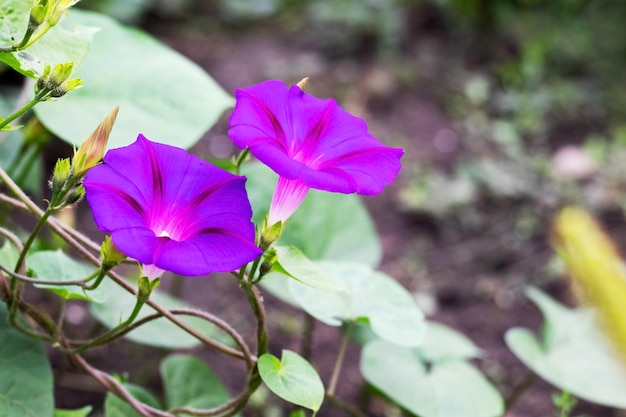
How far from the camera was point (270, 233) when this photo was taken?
Result: 0.69 metres

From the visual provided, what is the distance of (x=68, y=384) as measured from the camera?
1.45 m

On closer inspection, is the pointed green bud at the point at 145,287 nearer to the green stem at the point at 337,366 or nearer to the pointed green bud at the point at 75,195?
the pointed green bud at the point at 75,195

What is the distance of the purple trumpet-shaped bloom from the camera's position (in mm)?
602

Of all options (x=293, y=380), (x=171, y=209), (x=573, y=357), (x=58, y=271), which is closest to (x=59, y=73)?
(x=171, y=209)

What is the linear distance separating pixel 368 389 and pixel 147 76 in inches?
25.0

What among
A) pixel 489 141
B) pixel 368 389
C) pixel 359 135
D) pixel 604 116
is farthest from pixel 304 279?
pixel 604 116

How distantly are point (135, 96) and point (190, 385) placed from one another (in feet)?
1.44

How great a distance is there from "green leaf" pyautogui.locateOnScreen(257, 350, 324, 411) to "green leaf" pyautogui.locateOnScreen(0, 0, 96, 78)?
37 centimetres

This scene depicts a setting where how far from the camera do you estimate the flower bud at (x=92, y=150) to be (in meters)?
0.66

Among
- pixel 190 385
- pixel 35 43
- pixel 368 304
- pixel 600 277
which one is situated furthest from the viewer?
pixel 190 385

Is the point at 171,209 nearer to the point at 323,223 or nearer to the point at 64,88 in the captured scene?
the point at 64,88

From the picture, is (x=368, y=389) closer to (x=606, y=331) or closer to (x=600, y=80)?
(x=606, y=331)

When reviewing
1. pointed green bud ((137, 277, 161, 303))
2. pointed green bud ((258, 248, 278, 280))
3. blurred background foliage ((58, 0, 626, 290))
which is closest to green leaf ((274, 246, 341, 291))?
pointed green bud ((258, 248, 278, 280))

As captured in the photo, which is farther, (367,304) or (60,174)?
(367,304)
